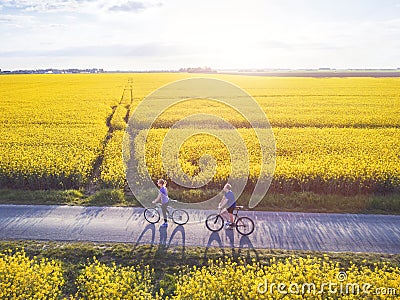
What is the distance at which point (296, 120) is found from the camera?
26.1 m

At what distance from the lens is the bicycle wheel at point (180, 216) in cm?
1141

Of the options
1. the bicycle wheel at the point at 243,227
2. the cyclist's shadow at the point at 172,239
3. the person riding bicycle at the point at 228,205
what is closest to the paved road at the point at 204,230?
the cyclist's shadow at the point at 172,239

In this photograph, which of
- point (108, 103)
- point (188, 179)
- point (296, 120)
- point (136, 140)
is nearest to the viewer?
point (188, 179)

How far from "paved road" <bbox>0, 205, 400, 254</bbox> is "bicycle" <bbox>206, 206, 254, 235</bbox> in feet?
0.55

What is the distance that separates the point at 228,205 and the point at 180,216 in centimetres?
181

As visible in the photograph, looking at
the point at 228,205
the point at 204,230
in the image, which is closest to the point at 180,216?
the point at 204,230

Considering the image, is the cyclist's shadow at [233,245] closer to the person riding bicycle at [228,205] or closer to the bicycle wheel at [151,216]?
the person riding bicycle at [228,205]

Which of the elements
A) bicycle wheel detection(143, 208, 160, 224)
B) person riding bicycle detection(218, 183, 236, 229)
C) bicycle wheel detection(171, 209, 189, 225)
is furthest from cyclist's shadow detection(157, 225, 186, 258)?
person riding bicycle detection(218, 183, 236, 229)

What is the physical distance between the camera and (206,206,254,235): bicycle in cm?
1063

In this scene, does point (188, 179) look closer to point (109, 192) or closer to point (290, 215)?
point (109, 192)

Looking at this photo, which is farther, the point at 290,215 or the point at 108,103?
the point at 108,103

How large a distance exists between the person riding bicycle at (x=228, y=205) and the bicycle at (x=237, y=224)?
120 mm

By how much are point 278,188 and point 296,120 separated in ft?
44.1

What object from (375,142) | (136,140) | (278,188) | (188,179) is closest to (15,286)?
(188,179)
